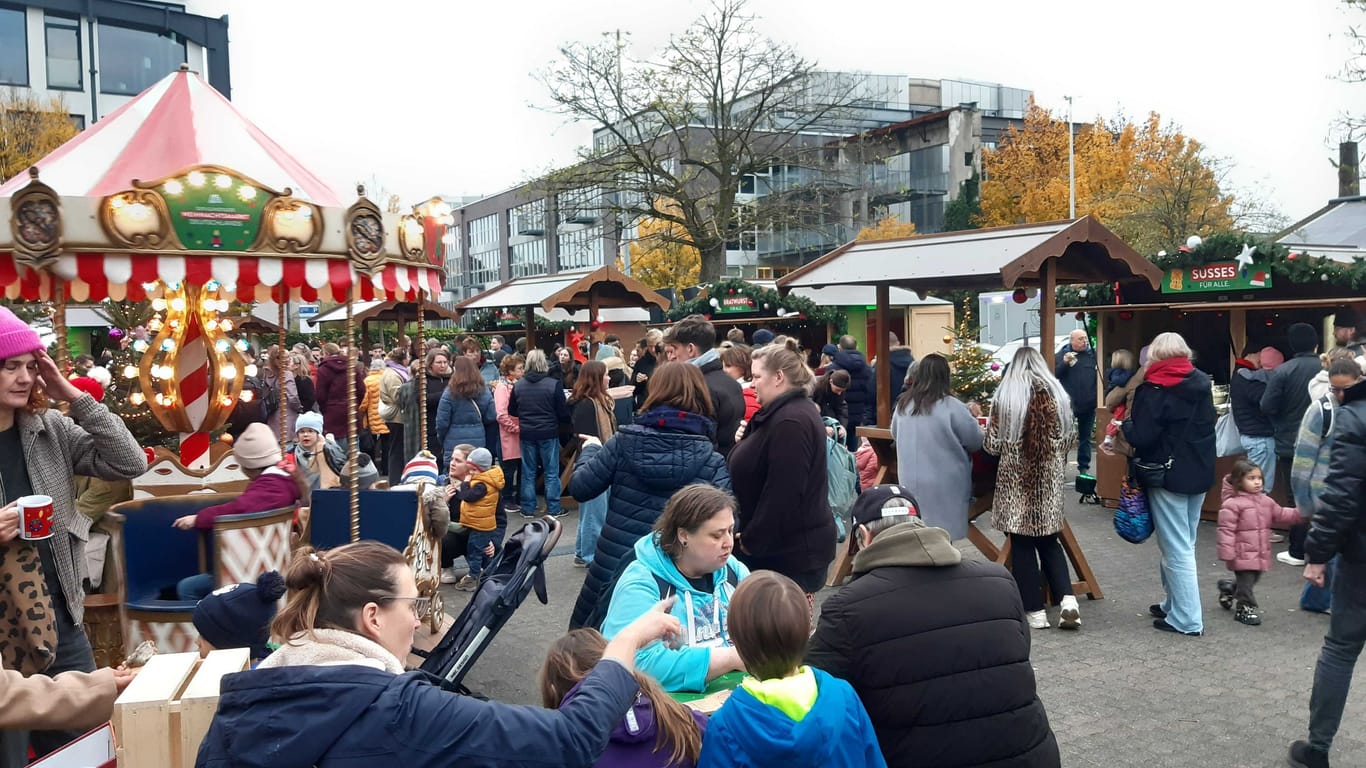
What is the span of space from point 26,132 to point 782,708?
3352 centimetres

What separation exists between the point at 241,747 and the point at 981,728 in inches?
72.3

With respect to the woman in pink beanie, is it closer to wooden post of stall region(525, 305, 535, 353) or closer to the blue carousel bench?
the blue carousel bench

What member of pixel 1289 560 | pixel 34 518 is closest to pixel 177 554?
pixel 34 518

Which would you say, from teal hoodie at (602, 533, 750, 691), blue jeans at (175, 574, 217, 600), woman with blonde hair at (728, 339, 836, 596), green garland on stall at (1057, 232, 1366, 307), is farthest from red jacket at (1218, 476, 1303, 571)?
blue jeans at (175, 574, 217, 600)

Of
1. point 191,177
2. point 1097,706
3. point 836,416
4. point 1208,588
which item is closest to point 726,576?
point 1097,706

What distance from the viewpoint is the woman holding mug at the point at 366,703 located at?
1.85 m

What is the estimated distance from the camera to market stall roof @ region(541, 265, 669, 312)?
47.8ft

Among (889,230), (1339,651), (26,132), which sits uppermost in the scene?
(26,132)

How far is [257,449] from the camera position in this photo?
636cm

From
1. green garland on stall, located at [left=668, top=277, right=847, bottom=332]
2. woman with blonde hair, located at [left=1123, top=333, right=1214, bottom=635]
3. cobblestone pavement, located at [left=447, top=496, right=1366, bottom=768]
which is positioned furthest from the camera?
green garland on stall, located at [left=668, top=277, right=847, bottom=332]

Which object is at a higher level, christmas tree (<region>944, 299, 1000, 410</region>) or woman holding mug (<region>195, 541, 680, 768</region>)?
christmas tree (<region>944, 299, 1000, 410</region>)

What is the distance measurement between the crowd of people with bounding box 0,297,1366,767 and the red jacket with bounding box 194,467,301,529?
18 mm

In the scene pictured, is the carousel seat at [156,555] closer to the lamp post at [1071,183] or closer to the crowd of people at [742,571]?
the crowd of people at [742,571]

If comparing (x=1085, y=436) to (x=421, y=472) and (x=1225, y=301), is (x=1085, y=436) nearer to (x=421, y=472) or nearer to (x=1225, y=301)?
(x=1225, y=301)
